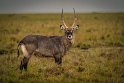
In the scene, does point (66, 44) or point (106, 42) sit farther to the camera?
point (106, 42)

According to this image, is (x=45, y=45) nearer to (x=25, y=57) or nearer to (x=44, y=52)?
(x=44, y=52)

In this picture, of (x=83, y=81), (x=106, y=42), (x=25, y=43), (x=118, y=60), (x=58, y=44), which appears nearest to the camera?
(x=83, y=81)

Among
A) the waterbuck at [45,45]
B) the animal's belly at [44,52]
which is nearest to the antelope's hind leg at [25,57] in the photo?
the waterbuck at [45,45]

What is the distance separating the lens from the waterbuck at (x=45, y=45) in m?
9.50

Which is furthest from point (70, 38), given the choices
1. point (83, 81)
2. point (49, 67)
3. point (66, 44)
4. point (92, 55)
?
point (92, 55)

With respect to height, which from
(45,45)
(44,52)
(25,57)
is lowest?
(25,57)

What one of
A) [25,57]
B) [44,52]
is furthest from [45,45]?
[25,57]

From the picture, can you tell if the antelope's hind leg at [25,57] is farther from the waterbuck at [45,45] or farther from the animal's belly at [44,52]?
the animal's belly at [44,52]

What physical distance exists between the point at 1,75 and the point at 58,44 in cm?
223

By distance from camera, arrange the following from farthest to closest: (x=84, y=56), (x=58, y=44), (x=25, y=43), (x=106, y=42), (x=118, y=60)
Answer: (x=106, y=42), (x=84, y=56), (x=118, y=60), (x=58, y=44), (x=25, y=43)

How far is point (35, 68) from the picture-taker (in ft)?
32.9

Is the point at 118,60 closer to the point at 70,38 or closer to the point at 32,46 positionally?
the point at 70,38

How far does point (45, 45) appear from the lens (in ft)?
32.5

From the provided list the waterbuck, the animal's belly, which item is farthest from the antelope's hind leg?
the animal's belly
